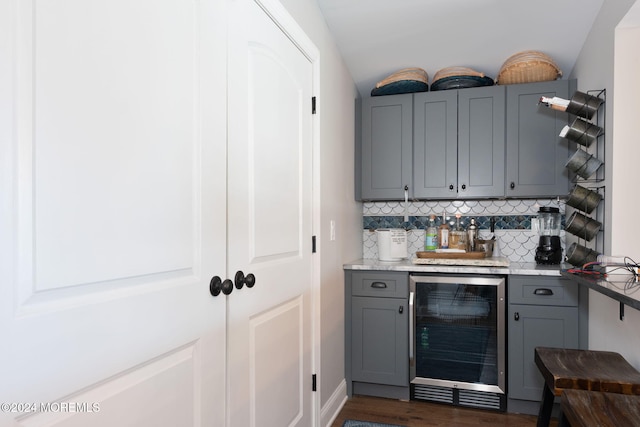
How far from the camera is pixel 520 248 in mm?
3152

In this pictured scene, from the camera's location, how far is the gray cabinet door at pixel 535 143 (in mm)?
2785

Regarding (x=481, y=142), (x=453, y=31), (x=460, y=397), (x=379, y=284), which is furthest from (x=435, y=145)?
(x=460, y=397)

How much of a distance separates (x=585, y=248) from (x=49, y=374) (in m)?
2.54

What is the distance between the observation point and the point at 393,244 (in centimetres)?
305

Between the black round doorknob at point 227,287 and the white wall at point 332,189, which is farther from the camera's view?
the white wall at point 332,189

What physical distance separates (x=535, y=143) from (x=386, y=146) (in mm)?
1053

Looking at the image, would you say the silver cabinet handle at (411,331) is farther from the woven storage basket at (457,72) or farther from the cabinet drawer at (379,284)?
the woven storage basket at (457,72)

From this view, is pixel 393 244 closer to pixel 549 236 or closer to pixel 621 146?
pixel 549 236

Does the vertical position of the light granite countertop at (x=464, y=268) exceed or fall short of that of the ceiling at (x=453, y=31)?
it falls short

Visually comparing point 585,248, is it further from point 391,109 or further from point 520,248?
point 391,109

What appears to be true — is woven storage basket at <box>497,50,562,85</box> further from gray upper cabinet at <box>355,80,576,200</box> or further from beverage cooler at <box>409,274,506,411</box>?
beverage cooler at <box>409,274,506,411</box>

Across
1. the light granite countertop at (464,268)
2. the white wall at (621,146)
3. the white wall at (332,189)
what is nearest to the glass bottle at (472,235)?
the light granite countertop at (464,268)

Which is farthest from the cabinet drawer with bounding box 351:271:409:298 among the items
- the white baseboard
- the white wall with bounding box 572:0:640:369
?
the white wall with bounding box 572:0:640:369

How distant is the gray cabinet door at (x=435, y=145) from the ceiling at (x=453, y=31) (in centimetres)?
29
